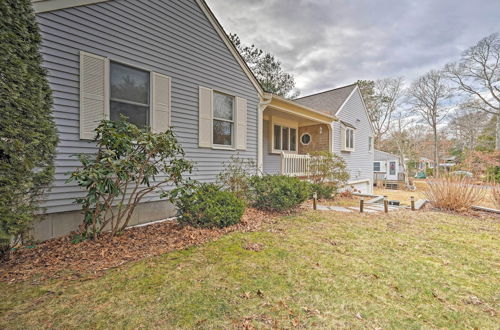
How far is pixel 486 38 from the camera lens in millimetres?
16953

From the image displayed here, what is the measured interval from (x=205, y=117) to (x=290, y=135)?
6256 millimetres

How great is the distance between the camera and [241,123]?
6.94 metres

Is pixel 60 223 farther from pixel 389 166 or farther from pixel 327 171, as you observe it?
pixel 389 166

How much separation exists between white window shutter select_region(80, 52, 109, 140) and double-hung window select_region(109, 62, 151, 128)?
0.19 metres

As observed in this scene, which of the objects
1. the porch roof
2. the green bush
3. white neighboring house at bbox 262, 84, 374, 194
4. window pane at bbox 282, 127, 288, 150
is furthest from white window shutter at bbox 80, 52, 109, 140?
window pane at bbox 282, 127, 288, 150

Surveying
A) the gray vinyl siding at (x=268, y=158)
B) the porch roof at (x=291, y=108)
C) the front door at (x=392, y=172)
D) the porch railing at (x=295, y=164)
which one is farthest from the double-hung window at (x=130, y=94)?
the front door at (x=392, y=172)

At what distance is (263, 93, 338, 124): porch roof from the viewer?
768 centimetres

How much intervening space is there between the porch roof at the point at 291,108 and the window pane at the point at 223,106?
144 cm

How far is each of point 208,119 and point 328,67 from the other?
15013mm

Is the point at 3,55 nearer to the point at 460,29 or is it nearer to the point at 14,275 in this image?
the point at 14,275

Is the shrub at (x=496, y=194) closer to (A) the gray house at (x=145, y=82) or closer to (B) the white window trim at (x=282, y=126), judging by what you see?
(B) the white window trim at (x=282, y=126)

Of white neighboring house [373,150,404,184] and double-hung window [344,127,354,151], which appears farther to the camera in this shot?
white neighboring house [373,150,404,184]

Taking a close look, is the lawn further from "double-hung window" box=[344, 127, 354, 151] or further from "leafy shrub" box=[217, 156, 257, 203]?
"double-hung window" box=[344, 127, 354, 151]

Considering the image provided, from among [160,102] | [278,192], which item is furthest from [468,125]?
[160,102]
